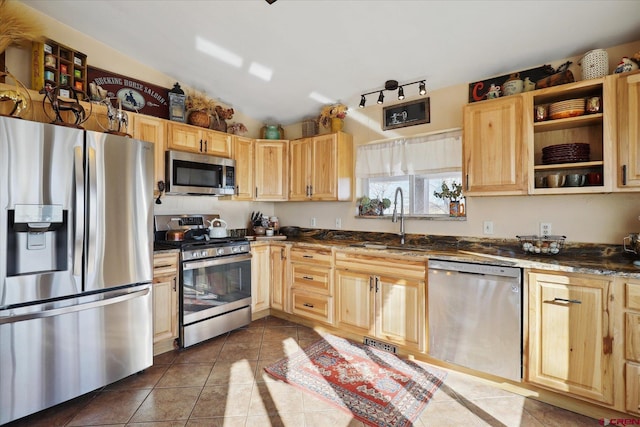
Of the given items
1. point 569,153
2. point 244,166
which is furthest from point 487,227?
point 244,166

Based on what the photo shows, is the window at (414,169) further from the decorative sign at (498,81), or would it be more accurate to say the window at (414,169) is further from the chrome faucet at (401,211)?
the decorative sign at (498,81)

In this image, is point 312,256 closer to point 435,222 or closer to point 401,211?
point 401,211

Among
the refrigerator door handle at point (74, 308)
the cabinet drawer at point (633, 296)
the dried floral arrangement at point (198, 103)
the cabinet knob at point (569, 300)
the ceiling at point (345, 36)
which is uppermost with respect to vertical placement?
the ceiling at point (345, 36)

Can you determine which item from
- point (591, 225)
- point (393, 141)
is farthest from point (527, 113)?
point (393, 141)

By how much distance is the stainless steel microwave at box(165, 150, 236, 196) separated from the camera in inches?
120

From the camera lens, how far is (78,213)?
2.03m

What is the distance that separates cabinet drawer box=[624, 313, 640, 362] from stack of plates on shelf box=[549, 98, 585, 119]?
1399 mm

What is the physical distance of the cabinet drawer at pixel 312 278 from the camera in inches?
127

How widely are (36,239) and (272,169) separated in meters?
2.47

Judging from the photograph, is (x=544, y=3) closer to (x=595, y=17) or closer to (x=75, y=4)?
(x=595, y=17)

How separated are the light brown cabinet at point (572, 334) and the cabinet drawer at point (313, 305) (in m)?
1.74

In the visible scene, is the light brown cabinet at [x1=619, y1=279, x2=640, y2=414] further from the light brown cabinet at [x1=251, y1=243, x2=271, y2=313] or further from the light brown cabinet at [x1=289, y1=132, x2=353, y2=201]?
the light brown cabinet at [x1=251, y1=243, x2=271, y2=313]

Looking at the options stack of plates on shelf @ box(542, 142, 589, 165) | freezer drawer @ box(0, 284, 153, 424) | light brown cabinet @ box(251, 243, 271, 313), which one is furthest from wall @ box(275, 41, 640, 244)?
freezer drawer @ box(0, 284, 153, 424)

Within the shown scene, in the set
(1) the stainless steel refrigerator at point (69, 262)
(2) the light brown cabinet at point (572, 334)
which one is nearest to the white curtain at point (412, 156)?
(2) the light brown cabinet at point (572, 334)
